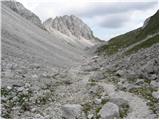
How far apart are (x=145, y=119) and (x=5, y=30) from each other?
1897 inches

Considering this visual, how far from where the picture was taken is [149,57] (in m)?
41.8

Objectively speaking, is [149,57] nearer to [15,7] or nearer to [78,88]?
[78,88]

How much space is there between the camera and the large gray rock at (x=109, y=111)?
76.6 feet

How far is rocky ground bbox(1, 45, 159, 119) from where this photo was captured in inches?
942

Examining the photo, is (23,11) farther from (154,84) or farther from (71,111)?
(71,111)

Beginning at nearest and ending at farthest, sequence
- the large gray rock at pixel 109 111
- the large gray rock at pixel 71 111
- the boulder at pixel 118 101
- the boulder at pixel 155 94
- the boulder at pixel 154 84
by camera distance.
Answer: the large gray rock at pixel 109 111 < the large gray rock at pixel 71 111 < the boulder at pixel 118 101 < the boulder at pixel 155 94 < the boulder at pixel 154 84

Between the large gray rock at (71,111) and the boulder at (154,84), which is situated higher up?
the boulder at (154,84)

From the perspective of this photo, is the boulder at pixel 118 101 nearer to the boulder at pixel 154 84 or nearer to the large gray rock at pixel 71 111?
the large gray rock at pixel 71 111

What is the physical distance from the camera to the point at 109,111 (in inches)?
943

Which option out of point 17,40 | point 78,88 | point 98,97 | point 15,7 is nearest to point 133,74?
point 78,88

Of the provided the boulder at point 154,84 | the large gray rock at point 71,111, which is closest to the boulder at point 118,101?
the large gray rock at point 71,111

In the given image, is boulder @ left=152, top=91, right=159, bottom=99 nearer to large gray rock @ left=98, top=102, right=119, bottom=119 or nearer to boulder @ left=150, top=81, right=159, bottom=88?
boulder @ left=150, top=81, right=159, bottom=88

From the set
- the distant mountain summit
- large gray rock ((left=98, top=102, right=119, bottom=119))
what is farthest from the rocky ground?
the distant mountain summit

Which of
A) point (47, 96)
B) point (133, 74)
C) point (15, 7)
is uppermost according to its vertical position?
point (15, 7)
